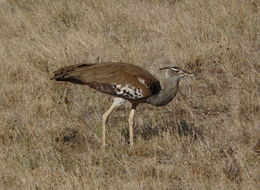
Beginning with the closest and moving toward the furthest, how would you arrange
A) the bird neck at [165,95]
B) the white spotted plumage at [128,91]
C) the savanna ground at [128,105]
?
the savanna ground at [128,105] < the white spotted plumage at [128,91] < the bird neck at [165,95]

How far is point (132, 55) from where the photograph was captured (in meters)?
8.53

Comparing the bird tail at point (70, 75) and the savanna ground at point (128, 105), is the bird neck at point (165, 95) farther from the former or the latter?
the bird tail at point (70, 75)

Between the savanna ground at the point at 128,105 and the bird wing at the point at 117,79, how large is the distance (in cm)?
57

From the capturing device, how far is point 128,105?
743 centimetres

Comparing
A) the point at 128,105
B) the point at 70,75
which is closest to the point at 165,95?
the point at 70,75

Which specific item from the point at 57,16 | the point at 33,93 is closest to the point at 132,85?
the point at 33,93

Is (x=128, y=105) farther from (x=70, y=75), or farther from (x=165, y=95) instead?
(x=70, y=75)

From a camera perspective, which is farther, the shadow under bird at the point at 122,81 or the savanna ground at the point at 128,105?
the shadow under bird at the point at 122,81

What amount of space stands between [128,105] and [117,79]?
1654 mm

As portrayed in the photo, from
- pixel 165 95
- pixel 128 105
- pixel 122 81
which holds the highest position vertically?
pixel 122 81

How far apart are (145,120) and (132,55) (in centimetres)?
182

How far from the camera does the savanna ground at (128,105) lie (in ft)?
17.3

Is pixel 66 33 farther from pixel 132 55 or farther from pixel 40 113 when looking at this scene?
pixel 40 113

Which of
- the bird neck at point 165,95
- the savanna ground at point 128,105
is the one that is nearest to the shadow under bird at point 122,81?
the bird neck at point 165,95
